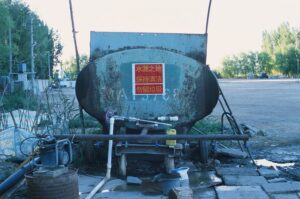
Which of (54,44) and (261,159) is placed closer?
(261,159)

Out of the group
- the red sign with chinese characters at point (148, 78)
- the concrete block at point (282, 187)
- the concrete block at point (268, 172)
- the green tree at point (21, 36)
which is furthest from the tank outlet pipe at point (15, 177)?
the green tree at point (21, 36)

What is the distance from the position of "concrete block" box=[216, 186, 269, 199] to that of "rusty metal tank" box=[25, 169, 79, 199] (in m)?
1.69

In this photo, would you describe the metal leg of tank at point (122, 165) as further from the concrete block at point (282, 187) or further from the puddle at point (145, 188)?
the concrete block at point (282, 187)

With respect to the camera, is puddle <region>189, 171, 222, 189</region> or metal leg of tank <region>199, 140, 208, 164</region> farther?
metal leg of tank <region>199, 140, 208, 164</region>

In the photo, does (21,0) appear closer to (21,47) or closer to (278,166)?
(21,47)

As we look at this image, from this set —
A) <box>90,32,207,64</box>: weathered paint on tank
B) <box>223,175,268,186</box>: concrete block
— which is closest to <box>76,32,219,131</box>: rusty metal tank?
<box>90,32,207,64</box>: weathered paint on tank

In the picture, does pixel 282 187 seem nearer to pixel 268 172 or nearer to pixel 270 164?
pixel 268 172

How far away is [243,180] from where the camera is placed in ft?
19.9

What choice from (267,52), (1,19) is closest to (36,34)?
(1,19)

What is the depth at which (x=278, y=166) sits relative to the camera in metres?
7.06

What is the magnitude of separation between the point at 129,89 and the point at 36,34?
41.3 meters

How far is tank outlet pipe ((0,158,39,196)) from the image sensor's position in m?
5.42

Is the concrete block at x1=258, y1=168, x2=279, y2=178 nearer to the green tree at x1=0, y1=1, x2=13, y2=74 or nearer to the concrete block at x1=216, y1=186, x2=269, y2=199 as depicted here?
the concrete block at x1=216, y1=186, x2=269, y2=199

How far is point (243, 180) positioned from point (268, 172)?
1.97 feet
